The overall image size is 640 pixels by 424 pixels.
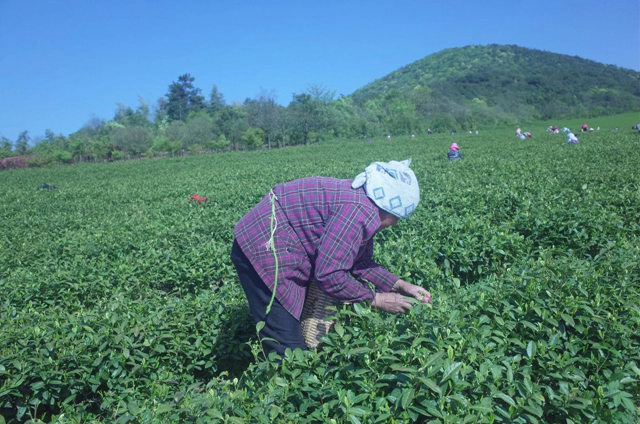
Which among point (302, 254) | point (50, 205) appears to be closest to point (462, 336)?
point (302, 254)

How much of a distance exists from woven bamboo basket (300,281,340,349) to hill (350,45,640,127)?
58.3 metres

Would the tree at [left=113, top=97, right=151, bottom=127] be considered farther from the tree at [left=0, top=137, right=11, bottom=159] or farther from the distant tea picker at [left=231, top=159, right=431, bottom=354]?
the distant tea picker at [left=231, top=159, right=431, bottom=354]

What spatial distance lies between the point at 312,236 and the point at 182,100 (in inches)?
3663

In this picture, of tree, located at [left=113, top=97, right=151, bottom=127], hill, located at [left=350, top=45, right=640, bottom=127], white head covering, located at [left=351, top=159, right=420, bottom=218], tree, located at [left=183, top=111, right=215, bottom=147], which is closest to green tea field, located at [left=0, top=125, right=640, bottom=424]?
white head covering, located at [left=351, top=159, right=420, bottom=218]

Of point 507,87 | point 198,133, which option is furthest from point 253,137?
point 507,87

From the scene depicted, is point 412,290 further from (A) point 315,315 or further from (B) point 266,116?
(B) point 266,116

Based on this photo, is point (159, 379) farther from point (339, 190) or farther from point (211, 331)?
point (339, 190)

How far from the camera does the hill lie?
6806 centimetres

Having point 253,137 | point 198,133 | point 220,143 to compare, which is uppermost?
point 198,133

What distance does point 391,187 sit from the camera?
206 cm

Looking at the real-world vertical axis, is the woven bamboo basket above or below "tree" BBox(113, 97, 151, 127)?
below

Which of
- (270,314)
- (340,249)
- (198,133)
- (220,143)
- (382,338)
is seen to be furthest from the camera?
(198,133)

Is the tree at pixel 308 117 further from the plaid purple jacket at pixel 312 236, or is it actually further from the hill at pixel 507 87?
the plaid purple jacket at pixel 312 236

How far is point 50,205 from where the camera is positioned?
11266 mm
